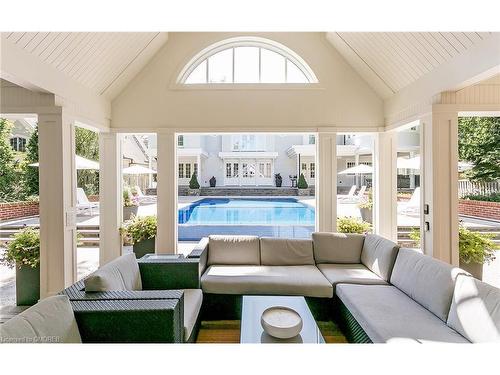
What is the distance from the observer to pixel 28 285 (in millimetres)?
3973

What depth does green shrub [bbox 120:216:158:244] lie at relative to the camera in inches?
220

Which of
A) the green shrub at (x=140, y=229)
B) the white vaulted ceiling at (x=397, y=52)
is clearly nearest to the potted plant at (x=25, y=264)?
the green shrub at (x=140, y=229)

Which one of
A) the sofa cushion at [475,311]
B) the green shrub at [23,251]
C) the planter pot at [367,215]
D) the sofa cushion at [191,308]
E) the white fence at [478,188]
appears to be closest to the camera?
the sofa cushion at [475,311]

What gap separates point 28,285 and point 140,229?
1915 mm

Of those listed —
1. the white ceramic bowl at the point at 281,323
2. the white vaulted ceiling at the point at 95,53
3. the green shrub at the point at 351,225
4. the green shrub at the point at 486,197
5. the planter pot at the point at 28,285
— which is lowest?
the planter pot at the point at 28,285

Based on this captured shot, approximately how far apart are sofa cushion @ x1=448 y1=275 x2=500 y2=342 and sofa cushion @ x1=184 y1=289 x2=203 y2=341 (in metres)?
2.03

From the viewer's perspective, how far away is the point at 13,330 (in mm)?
1479

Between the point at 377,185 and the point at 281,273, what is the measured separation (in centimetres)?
302

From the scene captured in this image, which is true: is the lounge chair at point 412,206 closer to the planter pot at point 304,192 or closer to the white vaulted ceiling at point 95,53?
the planter pot at point 304,192

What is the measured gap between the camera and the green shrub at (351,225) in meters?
5.39

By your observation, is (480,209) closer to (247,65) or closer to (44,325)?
(247,65)

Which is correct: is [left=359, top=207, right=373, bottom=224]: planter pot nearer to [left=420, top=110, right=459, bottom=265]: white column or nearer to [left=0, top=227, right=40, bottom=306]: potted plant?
[left=420, top=110, right=459, bottom=265]: white column

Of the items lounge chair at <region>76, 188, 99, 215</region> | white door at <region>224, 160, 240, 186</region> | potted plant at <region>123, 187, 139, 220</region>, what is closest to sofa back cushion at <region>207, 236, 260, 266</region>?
potted plant at <region>123, 187, 139, 220</region>

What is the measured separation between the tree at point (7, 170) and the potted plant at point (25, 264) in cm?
909
